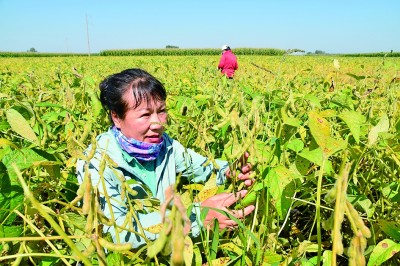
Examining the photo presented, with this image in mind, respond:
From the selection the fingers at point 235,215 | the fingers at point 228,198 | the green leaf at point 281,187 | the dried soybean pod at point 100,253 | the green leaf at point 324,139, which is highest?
the green leaf at point 324,139

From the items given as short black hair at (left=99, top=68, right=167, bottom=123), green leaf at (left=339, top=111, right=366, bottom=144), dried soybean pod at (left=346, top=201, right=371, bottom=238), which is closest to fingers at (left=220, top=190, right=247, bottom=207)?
green leaf at (left=339, top=111, right=366, bottom=144)

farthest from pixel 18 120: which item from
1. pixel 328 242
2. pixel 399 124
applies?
pixel 328 242

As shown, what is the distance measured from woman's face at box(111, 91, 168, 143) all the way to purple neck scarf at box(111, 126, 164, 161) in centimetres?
3

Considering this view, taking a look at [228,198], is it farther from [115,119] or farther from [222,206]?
[115,119]

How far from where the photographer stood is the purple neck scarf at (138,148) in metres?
1.44

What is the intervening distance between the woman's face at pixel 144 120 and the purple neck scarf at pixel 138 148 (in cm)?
3

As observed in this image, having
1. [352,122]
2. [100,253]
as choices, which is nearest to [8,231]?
[100,253]

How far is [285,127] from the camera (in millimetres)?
1232

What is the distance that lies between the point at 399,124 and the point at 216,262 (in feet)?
2.00

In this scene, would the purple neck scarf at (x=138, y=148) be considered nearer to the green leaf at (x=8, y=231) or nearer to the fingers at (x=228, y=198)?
the fingers at (x=228, y=198)

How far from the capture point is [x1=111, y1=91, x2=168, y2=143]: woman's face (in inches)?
57.1

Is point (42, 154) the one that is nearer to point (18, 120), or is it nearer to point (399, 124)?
point (18, 120)

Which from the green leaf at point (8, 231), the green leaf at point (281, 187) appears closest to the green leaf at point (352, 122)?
the green leaf at point (281, 187)

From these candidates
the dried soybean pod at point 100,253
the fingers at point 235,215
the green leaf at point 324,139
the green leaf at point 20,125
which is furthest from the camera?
the fingers at point 235,215
